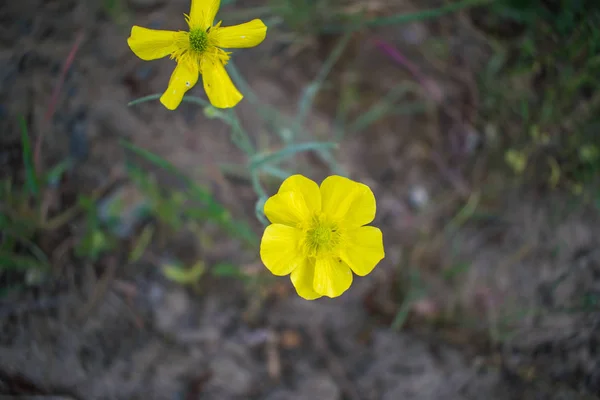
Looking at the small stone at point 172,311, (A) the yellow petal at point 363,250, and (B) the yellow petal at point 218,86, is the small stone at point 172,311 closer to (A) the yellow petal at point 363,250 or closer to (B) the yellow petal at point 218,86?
(A) the yellow petal at point 363,250

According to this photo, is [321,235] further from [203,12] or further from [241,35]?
[203,12]

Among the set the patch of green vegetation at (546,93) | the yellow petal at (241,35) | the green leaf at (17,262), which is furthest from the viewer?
the patch of green vegetation at (546,93)

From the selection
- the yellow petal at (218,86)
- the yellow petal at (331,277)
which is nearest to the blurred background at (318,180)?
the yellow petal at (218,86)

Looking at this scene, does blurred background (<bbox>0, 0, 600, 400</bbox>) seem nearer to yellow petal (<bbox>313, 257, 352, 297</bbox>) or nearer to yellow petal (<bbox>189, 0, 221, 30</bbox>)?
yellow petal (<bbox>189, 0, 221, 30</bbox>)

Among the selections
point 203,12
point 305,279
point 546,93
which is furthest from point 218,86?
point 546,93

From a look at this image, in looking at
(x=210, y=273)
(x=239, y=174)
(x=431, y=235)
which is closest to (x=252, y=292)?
(x=210, y=273)
